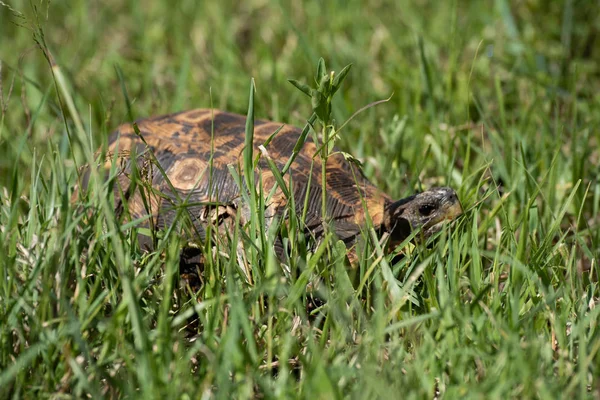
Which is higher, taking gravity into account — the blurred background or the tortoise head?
the blurred background

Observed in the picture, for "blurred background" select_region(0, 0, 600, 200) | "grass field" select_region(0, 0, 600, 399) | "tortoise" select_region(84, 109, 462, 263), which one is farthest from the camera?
"blurred background" select_region(0, 0, 600, 200)

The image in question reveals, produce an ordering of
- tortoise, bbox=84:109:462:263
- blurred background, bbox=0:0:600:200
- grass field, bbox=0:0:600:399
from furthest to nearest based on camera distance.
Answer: blurred background, bbox=0:0:600:200
tortoise, bbox=84:109:462:263
grass field, bbox=0:0:600:399

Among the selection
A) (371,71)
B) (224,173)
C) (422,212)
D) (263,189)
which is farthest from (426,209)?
(371,71)

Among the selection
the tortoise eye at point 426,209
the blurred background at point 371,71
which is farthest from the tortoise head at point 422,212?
the blurred background at point 371,71

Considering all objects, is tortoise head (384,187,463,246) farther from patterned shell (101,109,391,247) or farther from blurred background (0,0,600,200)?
blurred background (0,0,600,200)

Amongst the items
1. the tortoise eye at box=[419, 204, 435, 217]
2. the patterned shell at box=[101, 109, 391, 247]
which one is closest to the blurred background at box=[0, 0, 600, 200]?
the patterned shell at box=[101, 109, 391, 247]

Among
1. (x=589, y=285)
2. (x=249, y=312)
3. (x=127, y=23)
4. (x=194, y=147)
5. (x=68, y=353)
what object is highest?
(x=127, y=23)

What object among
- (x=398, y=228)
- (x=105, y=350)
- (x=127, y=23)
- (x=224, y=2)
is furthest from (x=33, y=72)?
(x=105, y=350)

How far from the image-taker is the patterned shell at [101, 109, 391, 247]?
290 cm

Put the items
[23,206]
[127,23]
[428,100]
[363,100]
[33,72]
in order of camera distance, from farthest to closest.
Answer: [127,23] → [33,72] → [363,100] → [428,100] → [23,206]

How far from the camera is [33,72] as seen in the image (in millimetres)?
5227

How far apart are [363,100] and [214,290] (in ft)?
8.02

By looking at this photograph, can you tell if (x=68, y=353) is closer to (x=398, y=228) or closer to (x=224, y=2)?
(x=398, y=228)

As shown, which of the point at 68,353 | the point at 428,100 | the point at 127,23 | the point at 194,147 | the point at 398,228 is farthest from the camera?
the point at 127,23
